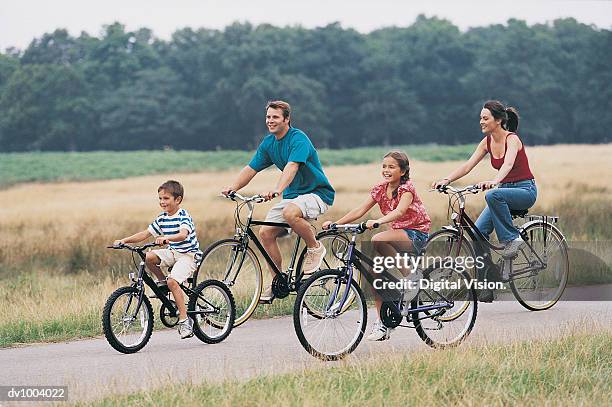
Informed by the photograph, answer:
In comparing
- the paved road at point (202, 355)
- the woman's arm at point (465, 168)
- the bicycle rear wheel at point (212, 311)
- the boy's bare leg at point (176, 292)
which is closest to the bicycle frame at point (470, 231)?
the woman's arm at point (465, 168)

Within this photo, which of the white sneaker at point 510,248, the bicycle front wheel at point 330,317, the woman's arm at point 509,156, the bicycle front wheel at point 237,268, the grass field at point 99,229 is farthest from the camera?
the grass field at point 99,229

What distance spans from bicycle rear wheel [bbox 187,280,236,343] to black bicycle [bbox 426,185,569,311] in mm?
1682

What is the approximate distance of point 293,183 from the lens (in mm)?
9805

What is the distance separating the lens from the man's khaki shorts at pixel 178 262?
8.90 meters

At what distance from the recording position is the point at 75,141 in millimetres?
59094

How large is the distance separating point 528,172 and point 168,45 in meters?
58.1

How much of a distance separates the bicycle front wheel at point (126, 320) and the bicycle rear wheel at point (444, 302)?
195 centimetres

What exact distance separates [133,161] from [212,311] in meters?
44.7

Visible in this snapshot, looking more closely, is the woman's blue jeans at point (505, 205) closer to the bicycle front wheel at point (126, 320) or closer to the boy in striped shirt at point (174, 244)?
the boy in striped shirt at point (174, 244)

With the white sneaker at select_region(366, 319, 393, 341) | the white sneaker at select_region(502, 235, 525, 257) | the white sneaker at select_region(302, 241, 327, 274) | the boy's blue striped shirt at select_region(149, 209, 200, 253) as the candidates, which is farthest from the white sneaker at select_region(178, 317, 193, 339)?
the white sneaker at select_region(502, 235, 525, 257)

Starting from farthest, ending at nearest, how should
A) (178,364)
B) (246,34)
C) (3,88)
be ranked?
(246,34) < (3,88) < (178,364)

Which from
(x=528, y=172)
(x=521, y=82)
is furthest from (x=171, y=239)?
(x=521, y=82)

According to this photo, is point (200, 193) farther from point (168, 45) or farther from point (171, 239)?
point (168, 45)

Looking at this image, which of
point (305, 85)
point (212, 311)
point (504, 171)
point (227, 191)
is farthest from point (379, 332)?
point (305, 85)
